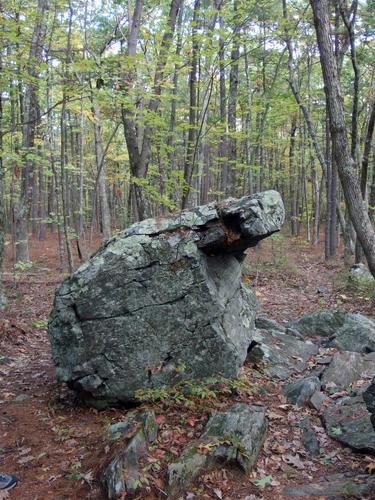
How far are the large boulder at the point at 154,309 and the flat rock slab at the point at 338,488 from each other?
199cm

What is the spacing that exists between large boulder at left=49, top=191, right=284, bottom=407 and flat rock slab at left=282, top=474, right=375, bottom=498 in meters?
1.99

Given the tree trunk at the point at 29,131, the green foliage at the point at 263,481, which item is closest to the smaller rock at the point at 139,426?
the green foliage at the point at 263,481

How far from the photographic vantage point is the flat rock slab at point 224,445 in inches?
169

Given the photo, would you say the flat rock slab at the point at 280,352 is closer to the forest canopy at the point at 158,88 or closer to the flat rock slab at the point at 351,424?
the flat rock slab at the point at 351,424

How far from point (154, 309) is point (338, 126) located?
4.49m

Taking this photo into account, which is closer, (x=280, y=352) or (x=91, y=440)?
(x=91, y=440)

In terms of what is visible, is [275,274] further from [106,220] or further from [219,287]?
Answer: [219,287]

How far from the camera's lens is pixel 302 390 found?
6145mm

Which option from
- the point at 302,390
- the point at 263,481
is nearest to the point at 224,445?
the point at 263,481

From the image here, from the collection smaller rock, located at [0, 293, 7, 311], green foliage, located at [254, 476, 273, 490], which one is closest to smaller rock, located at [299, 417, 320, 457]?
green foliage, located at [254, 476, 273, 490]

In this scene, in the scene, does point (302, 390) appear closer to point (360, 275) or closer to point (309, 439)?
point (309, 439)

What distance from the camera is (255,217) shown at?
6.00m

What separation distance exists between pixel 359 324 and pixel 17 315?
7.92 meters

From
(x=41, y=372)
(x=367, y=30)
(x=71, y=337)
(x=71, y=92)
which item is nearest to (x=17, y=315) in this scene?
(x=41, y=372)
